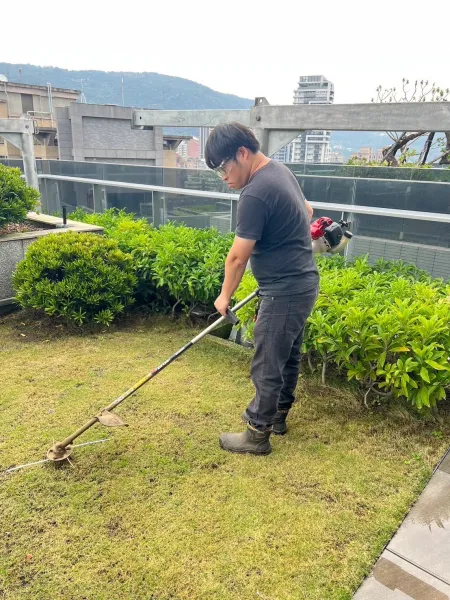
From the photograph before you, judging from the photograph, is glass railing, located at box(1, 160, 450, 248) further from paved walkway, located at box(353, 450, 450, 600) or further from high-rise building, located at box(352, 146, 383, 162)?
high-rise building, located at box(352, 146, 383, 162)

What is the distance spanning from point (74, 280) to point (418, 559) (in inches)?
140

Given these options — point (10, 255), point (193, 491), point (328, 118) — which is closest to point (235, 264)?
point (193, 491)

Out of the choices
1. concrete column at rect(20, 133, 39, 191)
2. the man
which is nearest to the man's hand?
the man

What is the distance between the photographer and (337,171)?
11.2 metres

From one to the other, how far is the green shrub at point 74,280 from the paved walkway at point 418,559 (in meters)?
3.18

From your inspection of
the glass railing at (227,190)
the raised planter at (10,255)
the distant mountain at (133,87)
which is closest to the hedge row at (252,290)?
the glass railing at (227,190)

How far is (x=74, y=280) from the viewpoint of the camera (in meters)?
4.29

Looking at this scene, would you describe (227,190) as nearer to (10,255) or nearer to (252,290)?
(252,290)

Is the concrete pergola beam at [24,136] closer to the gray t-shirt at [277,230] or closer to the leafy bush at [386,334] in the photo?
the leafy bush at [386,334]

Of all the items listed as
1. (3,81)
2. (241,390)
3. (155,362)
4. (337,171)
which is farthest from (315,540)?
(3,81)

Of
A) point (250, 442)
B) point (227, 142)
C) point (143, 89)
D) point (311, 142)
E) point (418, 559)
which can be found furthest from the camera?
point (143, 89)

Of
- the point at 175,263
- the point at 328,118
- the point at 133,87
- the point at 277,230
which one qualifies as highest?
the point at 133,87

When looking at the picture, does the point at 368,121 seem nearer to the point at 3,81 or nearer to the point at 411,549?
the point at 411,549

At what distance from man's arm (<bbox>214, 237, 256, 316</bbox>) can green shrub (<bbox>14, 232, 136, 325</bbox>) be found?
88.7 inches
